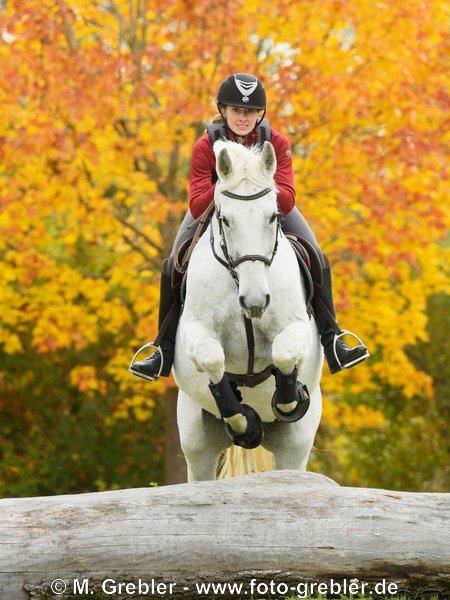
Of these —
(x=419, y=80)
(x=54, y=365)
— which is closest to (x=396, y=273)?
(x=419, y=80)

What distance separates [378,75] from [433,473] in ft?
24.0

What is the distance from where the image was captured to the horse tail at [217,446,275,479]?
21.4 ft

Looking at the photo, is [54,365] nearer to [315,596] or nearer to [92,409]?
[92,409]

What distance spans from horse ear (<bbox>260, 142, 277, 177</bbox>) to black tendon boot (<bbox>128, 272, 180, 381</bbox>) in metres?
1.30

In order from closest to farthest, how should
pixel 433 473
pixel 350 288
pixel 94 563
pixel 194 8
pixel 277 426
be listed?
pixel 94 563 → pixel 277 426 → pixel 194 8 → pixel 350 288 → pixel 433 473

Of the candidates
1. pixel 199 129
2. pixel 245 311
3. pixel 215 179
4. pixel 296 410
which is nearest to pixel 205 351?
pixel 245 311

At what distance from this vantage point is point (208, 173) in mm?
5680

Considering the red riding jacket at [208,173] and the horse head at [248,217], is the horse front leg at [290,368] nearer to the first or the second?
the horse head at [248,217]

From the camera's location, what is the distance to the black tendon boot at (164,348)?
580 cm

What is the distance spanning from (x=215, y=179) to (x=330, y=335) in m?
1.28

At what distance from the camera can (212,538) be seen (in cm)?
490

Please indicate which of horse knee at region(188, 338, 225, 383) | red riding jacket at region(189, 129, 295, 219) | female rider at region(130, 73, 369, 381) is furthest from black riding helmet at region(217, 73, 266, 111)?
horse knee at region(188, 338, 225, 383)

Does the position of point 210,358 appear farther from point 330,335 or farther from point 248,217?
point 330,335

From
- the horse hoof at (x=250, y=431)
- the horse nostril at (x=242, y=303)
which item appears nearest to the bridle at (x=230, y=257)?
the horse nostril at (x=242, y=303)
